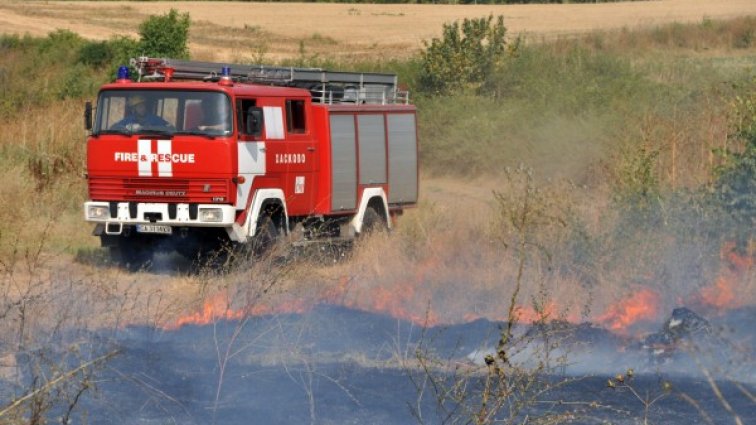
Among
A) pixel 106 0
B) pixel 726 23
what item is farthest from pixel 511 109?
pixel 106 0

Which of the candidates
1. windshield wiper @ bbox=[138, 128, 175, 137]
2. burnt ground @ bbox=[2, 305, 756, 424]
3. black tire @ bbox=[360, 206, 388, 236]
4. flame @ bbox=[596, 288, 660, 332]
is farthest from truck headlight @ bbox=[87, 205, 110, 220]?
flame @ bbox=[596, 288, 660, 332]

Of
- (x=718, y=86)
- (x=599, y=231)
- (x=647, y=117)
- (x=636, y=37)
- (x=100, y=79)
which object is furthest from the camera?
(x=636, y=37)

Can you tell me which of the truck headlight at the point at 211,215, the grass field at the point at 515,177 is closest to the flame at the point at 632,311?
the grass field at the point at 515,177

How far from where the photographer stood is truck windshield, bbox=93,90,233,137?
1588cm

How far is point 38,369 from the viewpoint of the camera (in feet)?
21.9

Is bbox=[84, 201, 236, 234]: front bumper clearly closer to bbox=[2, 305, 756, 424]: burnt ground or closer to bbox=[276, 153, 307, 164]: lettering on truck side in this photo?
bbox=[276, 153, 307, 164]: lettering on truck side

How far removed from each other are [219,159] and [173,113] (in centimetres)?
81

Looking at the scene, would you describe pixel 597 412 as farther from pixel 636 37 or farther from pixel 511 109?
pixel 636 37

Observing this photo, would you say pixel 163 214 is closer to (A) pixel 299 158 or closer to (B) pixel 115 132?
(B) pixel 115 132

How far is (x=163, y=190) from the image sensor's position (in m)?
15.9

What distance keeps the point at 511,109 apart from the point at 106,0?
45.9 m

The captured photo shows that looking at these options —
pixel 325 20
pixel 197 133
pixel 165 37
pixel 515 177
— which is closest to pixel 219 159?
pixel 197 133

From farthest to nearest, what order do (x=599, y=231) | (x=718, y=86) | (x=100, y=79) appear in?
1. (x=100, y=79)
2. (x=718, y=86)
3. (x=599, y=231)

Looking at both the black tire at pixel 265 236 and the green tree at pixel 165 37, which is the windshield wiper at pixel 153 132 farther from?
the green tree at pixel 165 37
